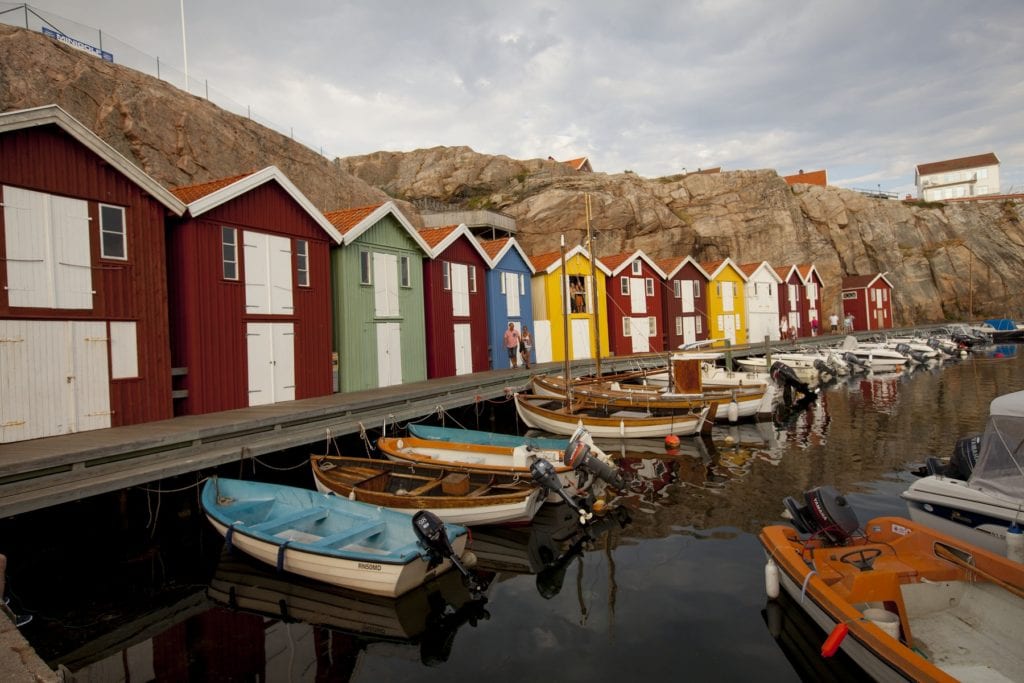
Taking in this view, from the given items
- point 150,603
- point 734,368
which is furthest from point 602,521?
point 734,368

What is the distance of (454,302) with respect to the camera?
2778 centimetres

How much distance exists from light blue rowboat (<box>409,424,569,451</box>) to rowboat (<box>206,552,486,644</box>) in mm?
6038

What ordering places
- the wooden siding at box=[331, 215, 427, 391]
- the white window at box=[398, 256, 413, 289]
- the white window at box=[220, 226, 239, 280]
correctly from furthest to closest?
the white window at box=[398, 256, 413, 289]
the wooden siding at box=[331, 215, 427, 391]
the white window at box=[220, 226, 239, 280]

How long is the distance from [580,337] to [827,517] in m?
27.9

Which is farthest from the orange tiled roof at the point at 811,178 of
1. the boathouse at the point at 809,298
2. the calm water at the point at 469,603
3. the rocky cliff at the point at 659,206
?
the calm water at the point at 469,603

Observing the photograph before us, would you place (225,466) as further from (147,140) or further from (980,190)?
(980,190)

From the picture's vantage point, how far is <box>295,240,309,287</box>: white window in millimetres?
20125

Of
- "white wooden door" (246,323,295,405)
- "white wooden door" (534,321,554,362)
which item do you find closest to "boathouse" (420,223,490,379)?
"white wooden door" (534,321,554,362)

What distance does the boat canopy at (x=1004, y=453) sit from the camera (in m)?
8.89

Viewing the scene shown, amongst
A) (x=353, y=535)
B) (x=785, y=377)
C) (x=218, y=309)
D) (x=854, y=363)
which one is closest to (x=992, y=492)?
(x=353, y=535)

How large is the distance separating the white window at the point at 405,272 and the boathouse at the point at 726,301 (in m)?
30.6

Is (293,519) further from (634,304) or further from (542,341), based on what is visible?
(634,304)

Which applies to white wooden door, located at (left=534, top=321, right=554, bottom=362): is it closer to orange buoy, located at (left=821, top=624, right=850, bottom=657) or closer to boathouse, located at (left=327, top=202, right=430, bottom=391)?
boathouse, located at (left=327, top=202, right=430, bottom=391)

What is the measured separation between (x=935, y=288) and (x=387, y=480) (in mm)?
86465
